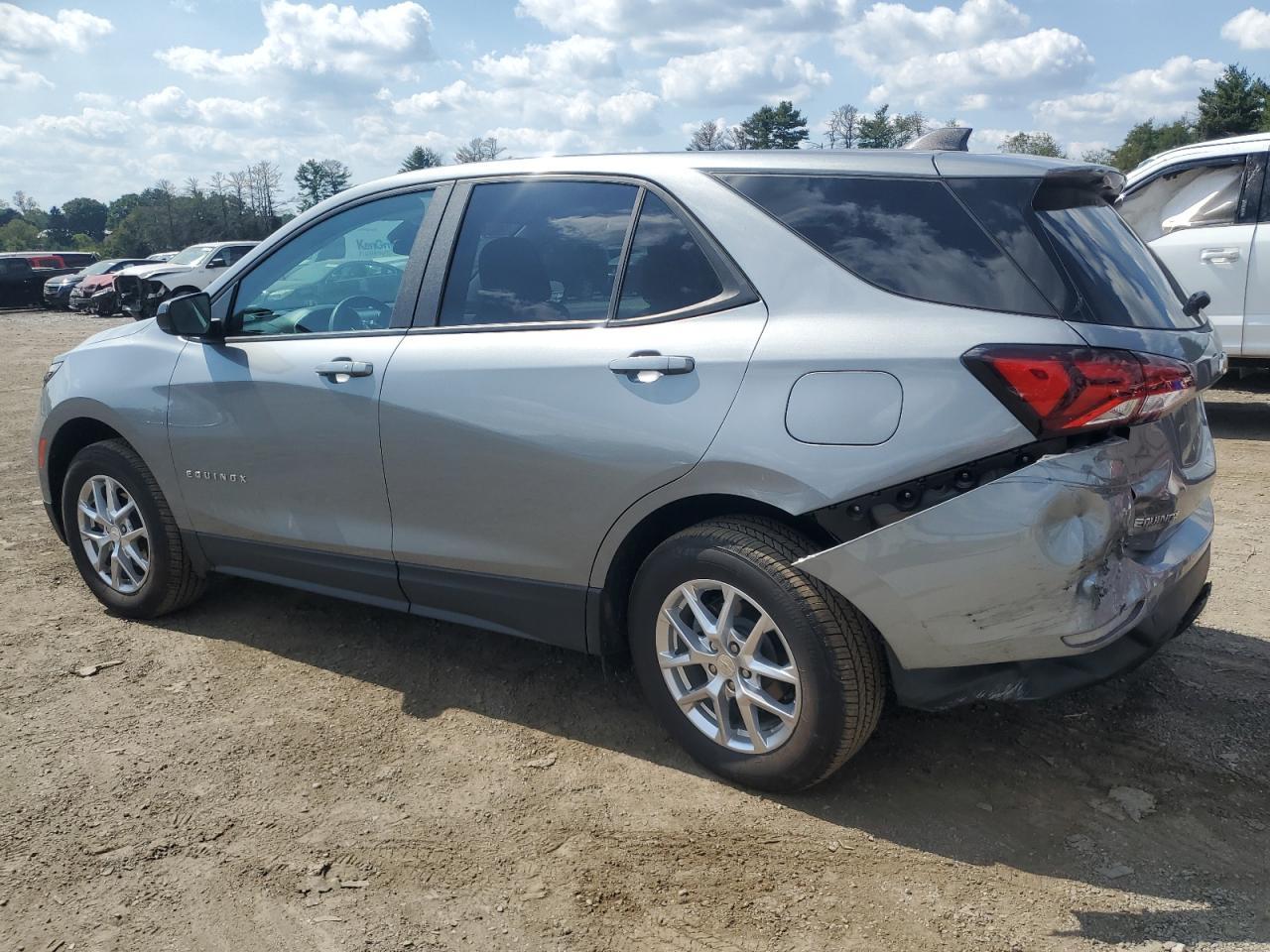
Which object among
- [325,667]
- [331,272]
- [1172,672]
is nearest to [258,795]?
[325,667]

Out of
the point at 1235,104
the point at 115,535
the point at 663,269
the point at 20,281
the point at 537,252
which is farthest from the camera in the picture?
the point at 1235,104

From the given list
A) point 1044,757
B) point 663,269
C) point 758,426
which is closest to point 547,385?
Answer: point 663,269

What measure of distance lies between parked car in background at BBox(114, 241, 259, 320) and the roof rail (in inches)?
829

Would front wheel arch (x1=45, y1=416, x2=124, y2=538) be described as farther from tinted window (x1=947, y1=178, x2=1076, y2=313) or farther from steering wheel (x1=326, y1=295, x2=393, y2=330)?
tinted window (x1=947, y1=178, x2=1076, y2=313)

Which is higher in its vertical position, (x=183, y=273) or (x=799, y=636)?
(x=183, y=273)

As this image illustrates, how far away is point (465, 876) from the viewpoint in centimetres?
283

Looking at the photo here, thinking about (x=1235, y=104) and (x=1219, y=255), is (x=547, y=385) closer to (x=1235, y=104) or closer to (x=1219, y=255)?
(x=1219, y=255)

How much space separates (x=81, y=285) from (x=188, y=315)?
28399mm

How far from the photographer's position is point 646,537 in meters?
3.30

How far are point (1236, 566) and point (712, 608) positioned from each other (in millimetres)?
3080

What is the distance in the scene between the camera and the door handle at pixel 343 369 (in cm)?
371

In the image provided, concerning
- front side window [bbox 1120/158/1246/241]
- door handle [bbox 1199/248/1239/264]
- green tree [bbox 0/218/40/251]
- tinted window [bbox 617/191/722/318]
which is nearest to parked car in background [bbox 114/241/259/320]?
front side window [bbox 1120/158/1246/241]

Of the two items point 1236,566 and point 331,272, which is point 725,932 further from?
point 1236,566

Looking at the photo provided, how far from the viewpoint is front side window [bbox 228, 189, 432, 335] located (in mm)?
3867
